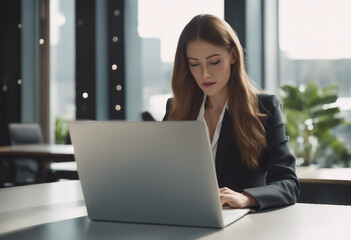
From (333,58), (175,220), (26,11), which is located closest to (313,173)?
(175,220)

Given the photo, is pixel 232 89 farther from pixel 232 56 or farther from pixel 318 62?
pixel 318 62

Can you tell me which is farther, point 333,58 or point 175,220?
point 333,58

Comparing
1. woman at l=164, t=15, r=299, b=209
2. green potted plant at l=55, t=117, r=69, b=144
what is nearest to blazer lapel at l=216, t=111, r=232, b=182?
woman at l=164, t=15, r=299, b=209

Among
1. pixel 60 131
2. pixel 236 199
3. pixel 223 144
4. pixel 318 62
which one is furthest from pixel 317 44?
pixel 236 199

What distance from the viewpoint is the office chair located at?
4.38 meters

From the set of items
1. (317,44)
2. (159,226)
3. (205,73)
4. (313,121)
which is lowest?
(313,121)

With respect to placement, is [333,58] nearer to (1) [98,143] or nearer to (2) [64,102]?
(2) [64,102]

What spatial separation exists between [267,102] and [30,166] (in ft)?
12.3

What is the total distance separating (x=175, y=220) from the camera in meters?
1.44

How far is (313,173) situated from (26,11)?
6.21 meters

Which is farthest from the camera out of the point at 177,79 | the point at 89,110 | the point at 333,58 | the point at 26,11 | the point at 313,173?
the point at 26,11

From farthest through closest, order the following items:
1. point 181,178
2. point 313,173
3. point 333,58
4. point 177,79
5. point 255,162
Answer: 1. point 333,58
2. point 313,173
3. point 177,79
4. point 255,162
5. point 181,178

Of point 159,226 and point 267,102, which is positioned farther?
point 267,102

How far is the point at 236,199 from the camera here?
159 cm
